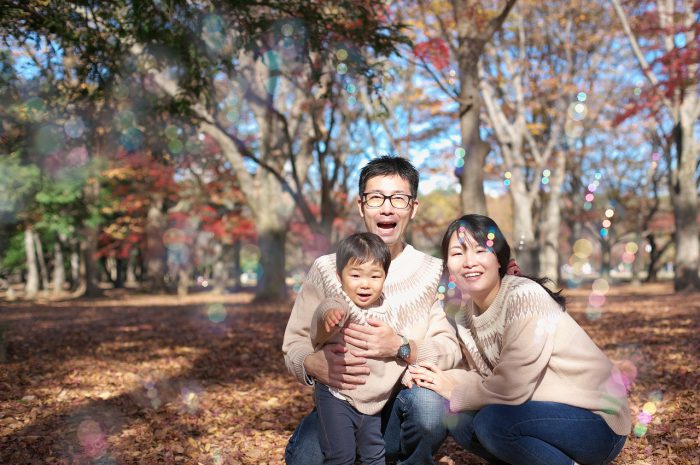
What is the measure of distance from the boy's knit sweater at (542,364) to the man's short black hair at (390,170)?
802 mm

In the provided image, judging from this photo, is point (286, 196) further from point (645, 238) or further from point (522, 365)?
point (645, 238)

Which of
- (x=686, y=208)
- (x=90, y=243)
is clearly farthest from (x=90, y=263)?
(x=686, y=208)

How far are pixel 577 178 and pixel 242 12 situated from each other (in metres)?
25.8

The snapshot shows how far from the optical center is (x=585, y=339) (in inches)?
107

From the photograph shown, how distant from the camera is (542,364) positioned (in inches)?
103

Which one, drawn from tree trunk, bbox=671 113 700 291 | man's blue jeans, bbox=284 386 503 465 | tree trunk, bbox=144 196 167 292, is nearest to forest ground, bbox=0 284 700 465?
man's blue jeans, bbox=284 386 503 465

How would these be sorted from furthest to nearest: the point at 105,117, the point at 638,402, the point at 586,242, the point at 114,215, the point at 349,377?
1. the point at 586,242
2. the point at 114,215
3. the point at 105,117
4. the point at 638,402
5. the point at 349,377

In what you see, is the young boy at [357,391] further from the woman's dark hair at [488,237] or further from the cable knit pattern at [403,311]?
the woman's dark hair at [488,237]

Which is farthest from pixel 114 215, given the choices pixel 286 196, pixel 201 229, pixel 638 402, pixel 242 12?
pixel 638 402

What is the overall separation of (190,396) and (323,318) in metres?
3.74

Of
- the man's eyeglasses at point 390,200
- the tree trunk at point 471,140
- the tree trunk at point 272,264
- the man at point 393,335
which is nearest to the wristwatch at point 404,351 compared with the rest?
the man at point 393,335

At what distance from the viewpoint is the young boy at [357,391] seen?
277 centimetres

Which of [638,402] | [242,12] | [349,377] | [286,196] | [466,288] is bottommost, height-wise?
[638,402]

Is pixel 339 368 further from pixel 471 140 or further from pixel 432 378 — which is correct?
pixel 471 140
